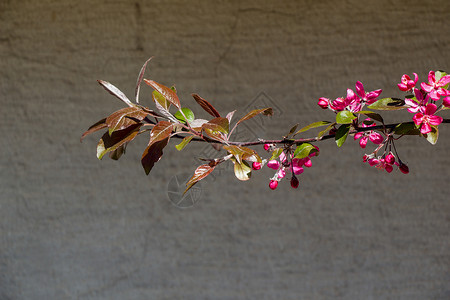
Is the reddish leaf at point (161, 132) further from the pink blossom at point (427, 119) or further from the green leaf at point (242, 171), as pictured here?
the pink blossom at point (427, 119)

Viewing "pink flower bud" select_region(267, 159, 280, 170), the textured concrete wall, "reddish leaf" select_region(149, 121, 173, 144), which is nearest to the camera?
"reddish leaf" select_region(149, 121, 173, 144)

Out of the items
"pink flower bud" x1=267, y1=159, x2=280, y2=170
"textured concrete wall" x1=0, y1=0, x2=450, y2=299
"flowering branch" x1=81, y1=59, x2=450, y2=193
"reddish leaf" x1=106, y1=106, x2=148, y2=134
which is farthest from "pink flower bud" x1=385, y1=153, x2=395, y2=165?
"textured concrete wall" x1=0, y1=0, x2=450, y2=299

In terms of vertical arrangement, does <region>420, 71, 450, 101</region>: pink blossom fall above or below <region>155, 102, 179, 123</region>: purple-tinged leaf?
above

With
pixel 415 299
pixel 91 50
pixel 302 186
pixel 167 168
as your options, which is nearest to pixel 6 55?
pixel 91 50

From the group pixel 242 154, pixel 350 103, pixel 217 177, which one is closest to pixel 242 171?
pixel 242 154

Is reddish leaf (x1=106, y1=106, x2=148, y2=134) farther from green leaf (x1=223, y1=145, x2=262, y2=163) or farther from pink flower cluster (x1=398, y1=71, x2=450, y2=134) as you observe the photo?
pink flower cluster (x1=398, y1=71, x2=450, y2=134)

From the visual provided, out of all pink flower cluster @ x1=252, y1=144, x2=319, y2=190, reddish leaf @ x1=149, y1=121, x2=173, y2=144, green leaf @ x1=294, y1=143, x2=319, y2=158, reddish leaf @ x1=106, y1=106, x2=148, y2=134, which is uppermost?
reddish leaf @ x1=106, y1=106, x2=148, y2=134

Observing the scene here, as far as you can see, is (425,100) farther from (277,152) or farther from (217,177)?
(217,177)
